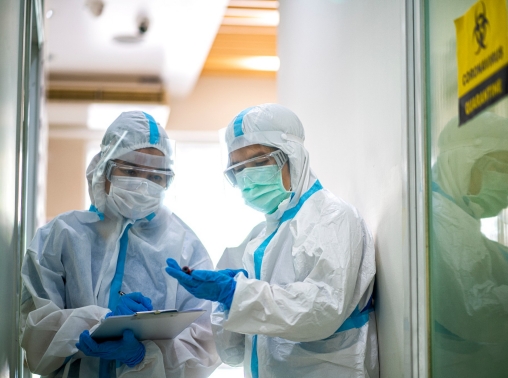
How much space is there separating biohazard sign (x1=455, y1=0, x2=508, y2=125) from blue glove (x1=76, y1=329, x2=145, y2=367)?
113 cm

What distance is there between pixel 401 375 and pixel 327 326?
0.27 metres

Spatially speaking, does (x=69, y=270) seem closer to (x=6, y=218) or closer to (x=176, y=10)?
(x=6, y=218)

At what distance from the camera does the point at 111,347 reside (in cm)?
191

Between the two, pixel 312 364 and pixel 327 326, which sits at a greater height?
pixel 327 326

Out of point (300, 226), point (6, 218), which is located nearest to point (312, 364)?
point (300, 226)

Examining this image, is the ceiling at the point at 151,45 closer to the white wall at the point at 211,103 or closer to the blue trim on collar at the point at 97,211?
the white wall at the point at 211,103

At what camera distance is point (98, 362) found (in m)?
2.06

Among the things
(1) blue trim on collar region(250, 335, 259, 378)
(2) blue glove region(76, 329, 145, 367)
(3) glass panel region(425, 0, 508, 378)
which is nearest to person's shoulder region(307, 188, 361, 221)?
(3) glass panel region(425, 0, 508, 378)

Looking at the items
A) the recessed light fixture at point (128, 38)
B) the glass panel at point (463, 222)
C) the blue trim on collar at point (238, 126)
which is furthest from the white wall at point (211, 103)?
the glass panel at point (463, 222)

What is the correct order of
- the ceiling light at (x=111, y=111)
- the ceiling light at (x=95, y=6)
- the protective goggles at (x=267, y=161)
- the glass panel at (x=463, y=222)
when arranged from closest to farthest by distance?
the glass panel at (x=463, y=222) < the protective goggles at (x=267, y=161) < the ceiling light at (x=95, y=6) < the ceiling light at (x=111, y=111)

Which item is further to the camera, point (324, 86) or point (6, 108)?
point (324, 86)

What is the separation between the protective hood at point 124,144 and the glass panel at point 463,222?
0.95 m

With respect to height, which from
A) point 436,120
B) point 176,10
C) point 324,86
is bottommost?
point 436,120

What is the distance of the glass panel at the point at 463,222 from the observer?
1.39m
